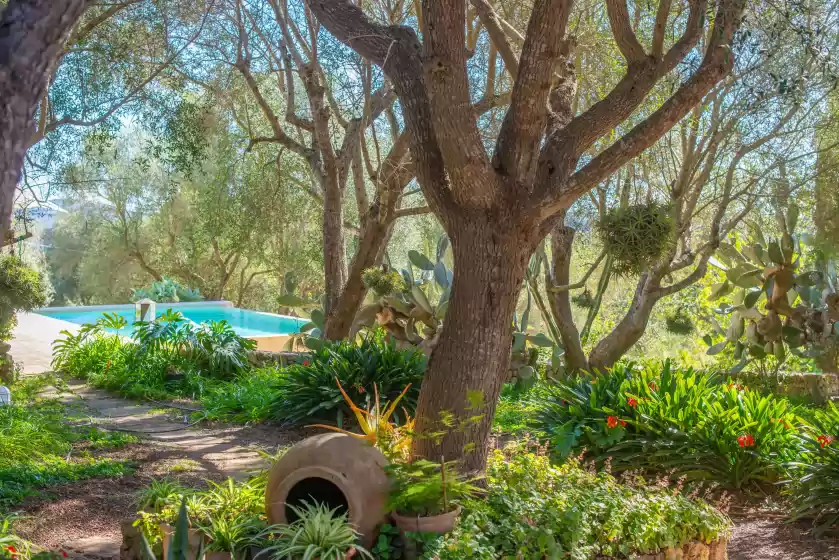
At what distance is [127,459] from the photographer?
628cm

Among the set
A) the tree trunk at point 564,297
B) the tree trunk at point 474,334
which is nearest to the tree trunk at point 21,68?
the tree trunk at point 474,334

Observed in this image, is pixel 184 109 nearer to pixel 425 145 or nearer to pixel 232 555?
pixel 425 145

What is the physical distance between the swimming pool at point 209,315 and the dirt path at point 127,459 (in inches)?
387

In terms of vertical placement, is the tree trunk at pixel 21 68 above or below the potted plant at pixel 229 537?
above

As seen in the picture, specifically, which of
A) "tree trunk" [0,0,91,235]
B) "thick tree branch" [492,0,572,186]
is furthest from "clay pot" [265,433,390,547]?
"tree trunk" [0,0,91,235]

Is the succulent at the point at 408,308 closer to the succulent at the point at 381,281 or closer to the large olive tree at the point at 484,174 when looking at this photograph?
the succulent at the point at 381,281

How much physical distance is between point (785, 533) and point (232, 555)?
12.5 feet

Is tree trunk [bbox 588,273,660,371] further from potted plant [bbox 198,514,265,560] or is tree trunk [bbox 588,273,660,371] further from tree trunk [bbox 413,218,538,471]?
potted plant [bbox 198,514,265,560]

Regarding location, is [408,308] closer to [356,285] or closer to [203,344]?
[356,285]

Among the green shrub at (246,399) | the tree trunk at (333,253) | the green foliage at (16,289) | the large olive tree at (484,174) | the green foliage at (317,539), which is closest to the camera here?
the green foliage at (317,539)

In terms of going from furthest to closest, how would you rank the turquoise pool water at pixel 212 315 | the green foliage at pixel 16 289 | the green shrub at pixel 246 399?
the turquoise pool water at pixel 212 315 → the green foliage at pixel 16 289 → the green shrub at pixel 246 399

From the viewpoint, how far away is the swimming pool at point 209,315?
770 inches

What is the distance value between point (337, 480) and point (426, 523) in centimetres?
48

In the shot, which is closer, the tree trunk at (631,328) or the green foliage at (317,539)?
the green foliage at (317,539)
